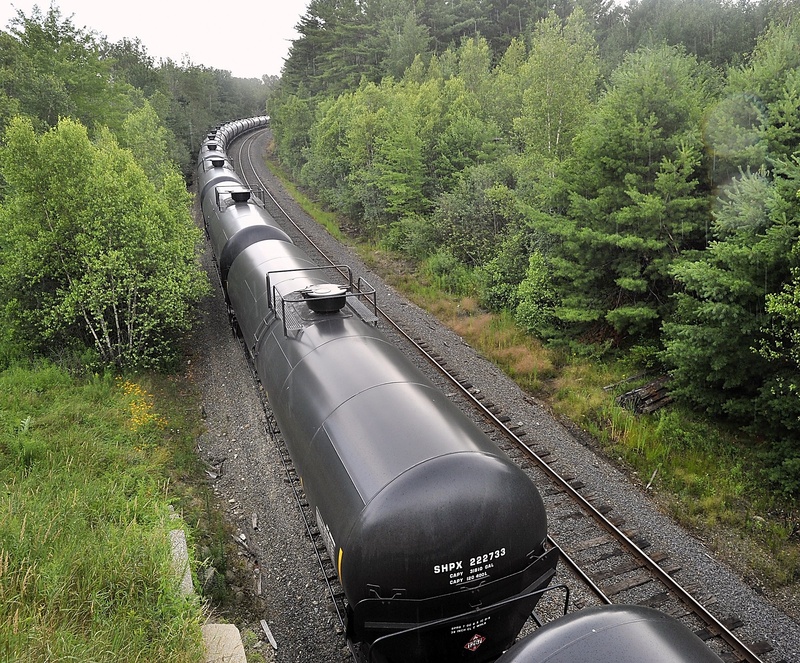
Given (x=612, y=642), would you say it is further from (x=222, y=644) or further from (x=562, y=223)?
(x=562, y=223)

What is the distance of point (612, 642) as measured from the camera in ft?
11.3

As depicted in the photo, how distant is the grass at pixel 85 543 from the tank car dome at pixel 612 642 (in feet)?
13.6

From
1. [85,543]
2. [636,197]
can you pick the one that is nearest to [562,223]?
[636,197]

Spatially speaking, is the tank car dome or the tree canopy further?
the tree canopy

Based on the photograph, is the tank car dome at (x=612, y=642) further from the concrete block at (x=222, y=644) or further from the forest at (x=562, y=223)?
the forest at (x=562, y=223)

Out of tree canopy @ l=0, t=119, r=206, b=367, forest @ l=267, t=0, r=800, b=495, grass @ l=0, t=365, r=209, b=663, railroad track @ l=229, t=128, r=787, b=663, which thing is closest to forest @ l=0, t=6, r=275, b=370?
tree canopy @ l=0, t=119, r=206, b=367

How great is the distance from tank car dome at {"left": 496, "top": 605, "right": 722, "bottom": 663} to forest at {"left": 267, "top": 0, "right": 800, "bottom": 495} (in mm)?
8291

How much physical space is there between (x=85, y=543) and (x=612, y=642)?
6.30 metres

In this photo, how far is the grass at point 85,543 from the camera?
5.36 metres

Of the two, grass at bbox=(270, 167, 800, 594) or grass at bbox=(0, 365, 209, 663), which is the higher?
Result: grass at bbox=(0, 365, 209, 663)

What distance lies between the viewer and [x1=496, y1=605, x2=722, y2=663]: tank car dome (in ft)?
A: 11.1

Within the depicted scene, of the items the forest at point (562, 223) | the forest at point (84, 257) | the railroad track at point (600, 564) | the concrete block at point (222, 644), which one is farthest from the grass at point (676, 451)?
the forest at point (84, 257)

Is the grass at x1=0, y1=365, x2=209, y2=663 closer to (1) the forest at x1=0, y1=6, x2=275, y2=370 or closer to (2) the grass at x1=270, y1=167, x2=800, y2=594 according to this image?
(1) the forest at x1=0, y1=6, x2=275, y2=370

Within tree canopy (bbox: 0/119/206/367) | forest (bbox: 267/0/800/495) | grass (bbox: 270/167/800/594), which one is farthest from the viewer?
tree canopy (bbox: 0/119/206/367)
